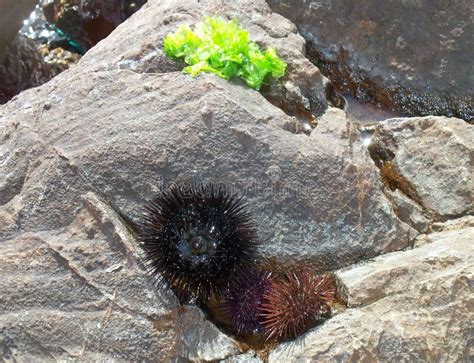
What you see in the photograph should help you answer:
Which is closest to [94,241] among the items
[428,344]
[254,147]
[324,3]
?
[254,147]

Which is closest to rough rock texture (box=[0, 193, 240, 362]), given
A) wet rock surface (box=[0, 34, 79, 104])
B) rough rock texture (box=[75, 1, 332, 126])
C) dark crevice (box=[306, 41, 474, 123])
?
rough rock texture (box=[75, 1, 332, 126])

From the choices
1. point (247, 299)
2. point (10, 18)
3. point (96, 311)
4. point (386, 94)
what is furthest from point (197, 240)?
point (10, 18)

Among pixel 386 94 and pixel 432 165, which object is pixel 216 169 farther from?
pixel 386 94

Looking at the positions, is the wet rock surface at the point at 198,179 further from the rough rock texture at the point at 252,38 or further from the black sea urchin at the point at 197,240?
the black sea urchin at the point at 197,240

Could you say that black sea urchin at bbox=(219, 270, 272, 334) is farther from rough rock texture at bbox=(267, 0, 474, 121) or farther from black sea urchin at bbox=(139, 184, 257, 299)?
rough rock texture at bbox=(267, 0, 474, 121)

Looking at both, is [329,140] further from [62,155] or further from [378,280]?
[62,155]

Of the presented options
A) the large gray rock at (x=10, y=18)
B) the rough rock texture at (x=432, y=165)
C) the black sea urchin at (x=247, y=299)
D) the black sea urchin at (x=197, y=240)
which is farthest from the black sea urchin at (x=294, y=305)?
the large gray rock at (x=10, y=18)
